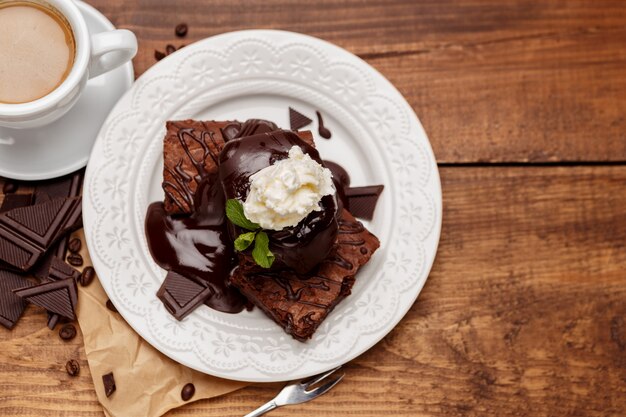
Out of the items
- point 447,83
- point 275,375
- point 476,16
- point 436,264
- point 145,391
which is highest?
point 476,16

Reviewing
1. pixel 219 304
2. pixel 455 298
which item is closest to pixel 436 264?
pixel 455 298

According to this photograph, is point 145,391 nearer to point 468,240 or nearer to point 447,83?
point 468,240

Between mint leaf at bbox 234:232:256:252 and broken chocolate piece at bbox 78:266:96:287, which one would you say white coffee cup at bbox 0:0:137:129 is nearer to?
broken chocolate piece at bbox 78:266:96:287

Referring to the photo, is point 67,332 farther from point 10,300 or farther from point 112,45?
point 112,45

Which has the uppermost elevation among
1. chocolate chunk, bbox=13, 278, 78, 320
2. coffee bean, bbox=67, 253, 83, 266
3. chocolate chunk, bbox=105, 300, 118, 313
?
coffee bean, bbox=67, 253, 83, 266

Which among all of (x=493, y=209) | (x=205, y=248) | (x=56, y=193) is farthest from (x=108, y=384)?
(x=493, y=209)

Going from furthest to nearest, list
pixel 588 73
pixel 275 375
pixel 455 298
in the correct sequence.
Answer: pixel 588 73 < pixel 455 298 < pixel 275 375

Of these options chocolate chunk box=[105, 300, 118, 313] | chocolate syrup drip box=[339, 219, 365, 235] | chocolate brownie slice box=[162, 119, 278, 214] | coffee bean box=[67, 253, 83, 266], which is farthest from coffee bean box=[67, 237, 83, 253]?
chocolate syrup drip box=[339, 219, 365, 235]
